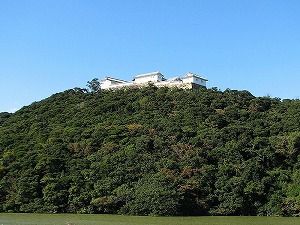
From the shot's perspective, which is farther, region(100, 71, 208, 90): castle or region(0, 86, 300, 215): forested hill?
region(100, 71, 208, 90): castle

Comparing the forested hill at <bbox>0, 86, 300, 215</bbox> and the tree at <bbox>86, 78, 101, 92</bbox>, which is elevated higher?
the tree at <bbox>86, 78, 101, 92</bbox>

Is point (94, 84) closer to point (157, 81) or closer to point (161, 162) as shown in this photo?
point (157, 81)

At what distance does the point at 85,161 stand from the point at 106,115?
10.2 metres

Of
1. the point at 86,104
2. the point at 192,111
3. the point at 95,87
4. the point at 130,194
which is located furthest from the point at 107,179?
the point at 95,87

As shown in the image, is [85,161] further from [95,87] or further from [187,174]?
[95,87]

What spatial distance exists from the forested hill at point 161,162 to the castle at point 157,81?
30.1 feet

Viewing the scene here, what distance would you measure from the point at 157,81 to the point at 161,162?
77.1 feet

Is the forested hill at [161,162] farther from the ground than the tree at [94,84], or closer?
closer

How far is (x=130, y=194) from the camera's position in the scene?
1578 inches

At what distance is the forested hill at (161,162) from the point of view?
40656 millimetres

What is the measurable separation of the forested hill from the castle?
9.16 meters

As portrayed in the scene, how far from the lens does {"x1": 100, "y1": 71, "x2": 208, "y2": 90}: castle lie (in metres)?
62.7

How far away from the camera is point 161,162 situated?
142 ft

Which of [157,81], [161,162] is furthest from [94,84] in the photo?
[161,162]
